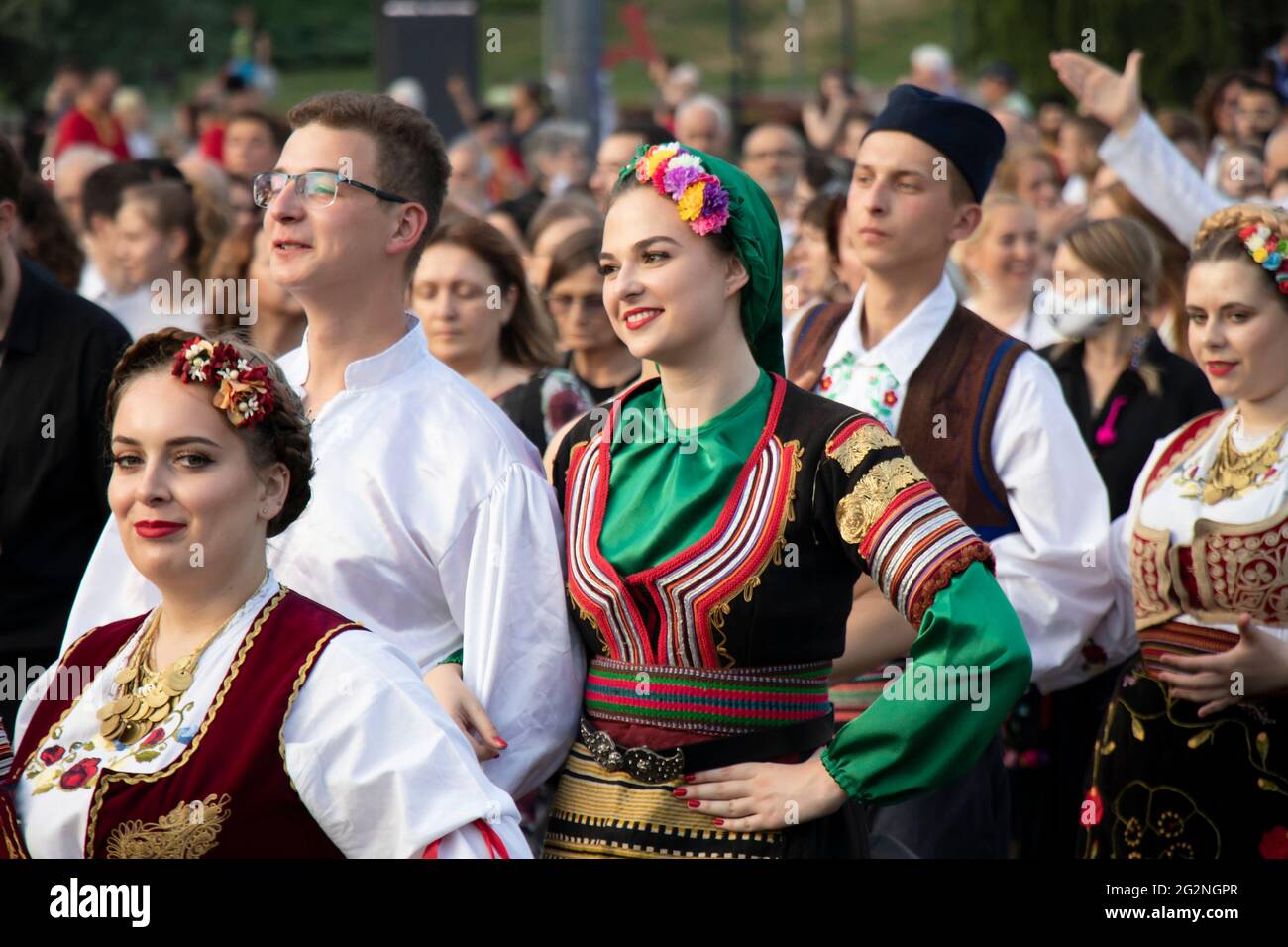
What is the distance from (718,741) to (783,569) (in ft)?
1.05

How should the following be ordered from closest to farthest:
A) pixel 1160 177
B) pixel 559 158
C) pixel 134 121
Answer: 1. pixel 1160 177
2. pixel 559 158
3. pixel 134 121

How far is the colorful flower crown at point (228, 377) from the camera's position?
2.92 metres

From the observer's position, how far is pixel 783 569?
Answer: 321 centimetres

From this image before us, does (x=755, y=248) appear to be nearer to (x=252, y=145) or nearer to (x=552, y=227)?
(x=552, y=227)

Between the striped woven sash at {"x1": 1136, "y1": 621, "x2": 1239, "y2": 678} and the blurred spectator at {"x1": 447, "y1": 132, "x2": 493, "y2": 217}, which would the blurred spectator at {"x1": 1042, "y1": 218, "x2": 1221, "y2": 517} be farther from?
the blurred spectator at {"x1": 447, "y1": 132, "x2": 493, "y2": 217}

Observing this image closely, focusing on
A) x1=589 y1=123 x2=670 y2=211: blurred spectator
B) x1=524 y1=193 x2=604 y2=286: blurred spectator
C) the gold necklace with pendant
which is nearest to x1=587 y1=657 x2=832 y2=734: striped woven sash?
the gold necklace with pendant

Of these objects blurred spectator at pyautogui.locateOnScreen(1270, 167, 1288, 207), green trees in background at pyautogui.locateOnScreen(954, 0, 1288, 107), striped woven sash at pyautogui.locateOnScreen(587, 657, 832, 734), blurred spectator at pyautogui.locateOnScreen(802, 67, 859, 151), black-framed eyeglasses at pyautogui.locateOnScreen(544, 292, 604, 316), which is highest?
green trees in background at pyautogui.locateOnScreen(954, 0, 1288, 107)

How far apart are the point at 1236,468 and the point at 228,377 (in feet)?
7.53

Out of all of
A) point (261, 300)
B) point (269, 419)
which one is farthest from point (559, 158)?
point (269, 419)

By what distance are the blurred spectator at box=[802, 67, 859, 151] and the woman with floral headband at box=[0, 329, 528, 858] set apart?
1110cm

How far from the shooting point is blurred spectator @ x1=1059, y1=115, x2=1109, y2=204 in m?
10.9

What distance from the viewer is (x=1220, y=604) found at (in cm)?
405
